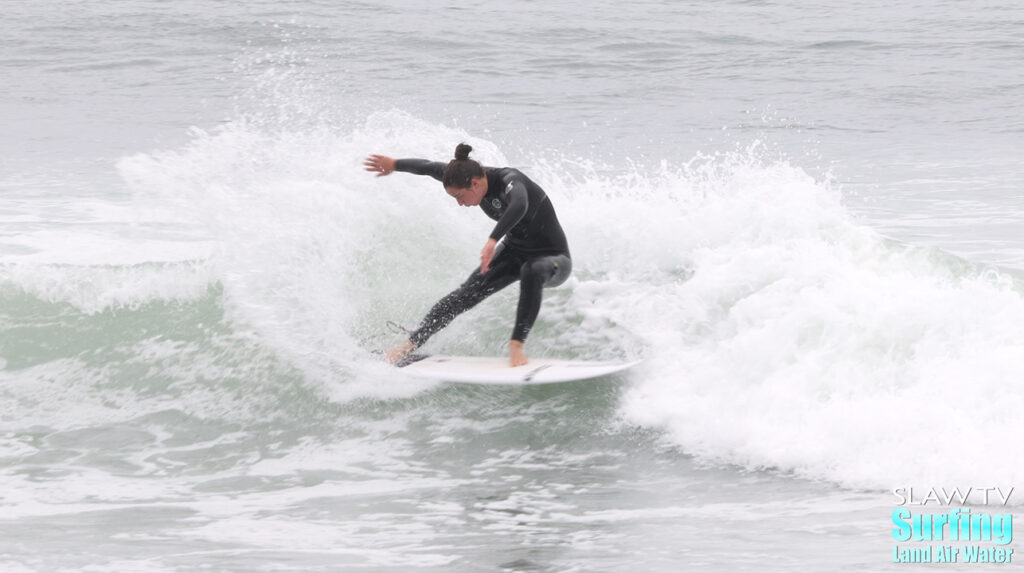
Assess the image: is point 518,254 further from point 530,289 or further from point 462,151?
point 462,151

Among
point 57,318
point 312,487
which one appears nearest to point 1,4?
point 57,318

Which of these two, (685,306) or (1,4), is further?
(1,4)

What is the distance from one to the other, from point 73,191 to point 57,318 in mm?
5070

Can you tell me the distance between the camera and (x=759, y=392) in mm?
6395

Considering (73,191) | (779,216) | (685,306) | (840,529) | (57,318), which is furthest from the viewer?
(73,191)

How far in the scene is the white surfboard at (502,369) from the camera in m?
6.83

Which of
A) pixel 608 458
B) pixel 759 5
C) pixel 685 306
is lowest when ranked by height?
pixel 608 458

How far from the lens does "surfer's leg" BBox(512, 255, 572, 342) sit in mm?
6914

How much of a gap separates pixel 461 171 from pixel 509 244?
2.46 ft

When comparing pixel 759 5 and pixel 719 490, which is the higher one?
pixel 759 5

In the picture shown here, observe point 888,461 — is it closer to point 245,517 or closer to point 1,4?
point 245,517

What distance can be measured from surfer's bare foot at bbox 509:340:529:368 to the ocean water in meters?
0.26

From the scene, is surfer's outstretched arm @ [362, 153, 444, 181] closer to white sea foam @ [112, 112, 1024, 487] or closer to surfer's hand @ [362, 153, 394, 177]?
surfer's hand @ [362, 153, 394, 177]

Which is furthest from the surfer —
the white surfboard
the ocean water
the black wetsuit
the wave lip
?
the wave lip
